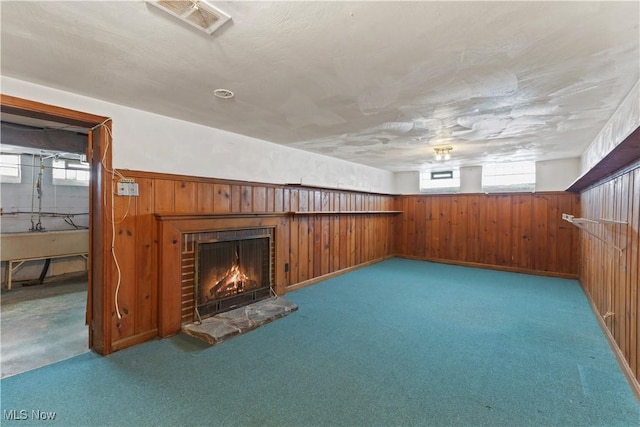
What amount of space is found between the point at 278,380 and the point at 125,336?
5.19 feet

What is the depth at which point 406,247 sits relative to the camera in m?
7.18

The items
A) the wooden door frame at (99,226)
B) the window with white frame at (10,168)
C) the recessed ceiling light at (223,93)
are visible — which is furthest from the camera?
the window with white frame at (10,168)

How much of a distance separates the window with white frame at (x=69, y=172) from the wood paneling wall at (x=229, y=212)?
3.98 metres

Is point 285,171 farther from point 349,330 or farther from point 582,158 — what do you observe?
point 582,158

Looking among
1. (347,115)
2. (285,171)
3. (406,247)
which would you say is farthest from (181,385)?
(406,247)

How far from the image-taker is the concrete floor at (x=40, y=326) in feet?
8.24

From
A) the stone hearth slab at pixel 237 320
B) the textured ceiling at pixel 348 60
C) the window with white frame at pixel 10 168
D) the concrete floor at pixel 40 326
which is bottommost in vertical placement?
the concrete floor at pixel 40 326

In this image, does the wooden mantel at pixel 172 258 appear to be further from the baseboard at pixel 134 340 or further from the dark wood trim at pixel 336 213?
the dark wood trim at pixel 336 213

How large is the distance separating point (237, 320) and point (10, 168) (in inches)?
205

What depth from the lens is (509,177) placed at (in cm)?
589

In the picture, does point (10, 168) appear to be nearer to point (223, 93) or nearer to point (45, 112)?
point (45, 112)

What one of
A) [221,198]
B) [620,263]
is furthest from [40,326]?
[620,263]

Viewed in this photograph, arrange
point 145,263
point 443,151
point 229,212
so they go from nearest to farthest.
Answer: point 145,263, point 229,212, point 443,151

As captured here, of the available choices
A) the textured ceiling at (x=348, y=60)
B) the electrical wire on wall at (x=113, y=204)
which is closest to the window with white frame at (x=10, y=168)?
the electrical wire on wall at (x=113, y=204)
